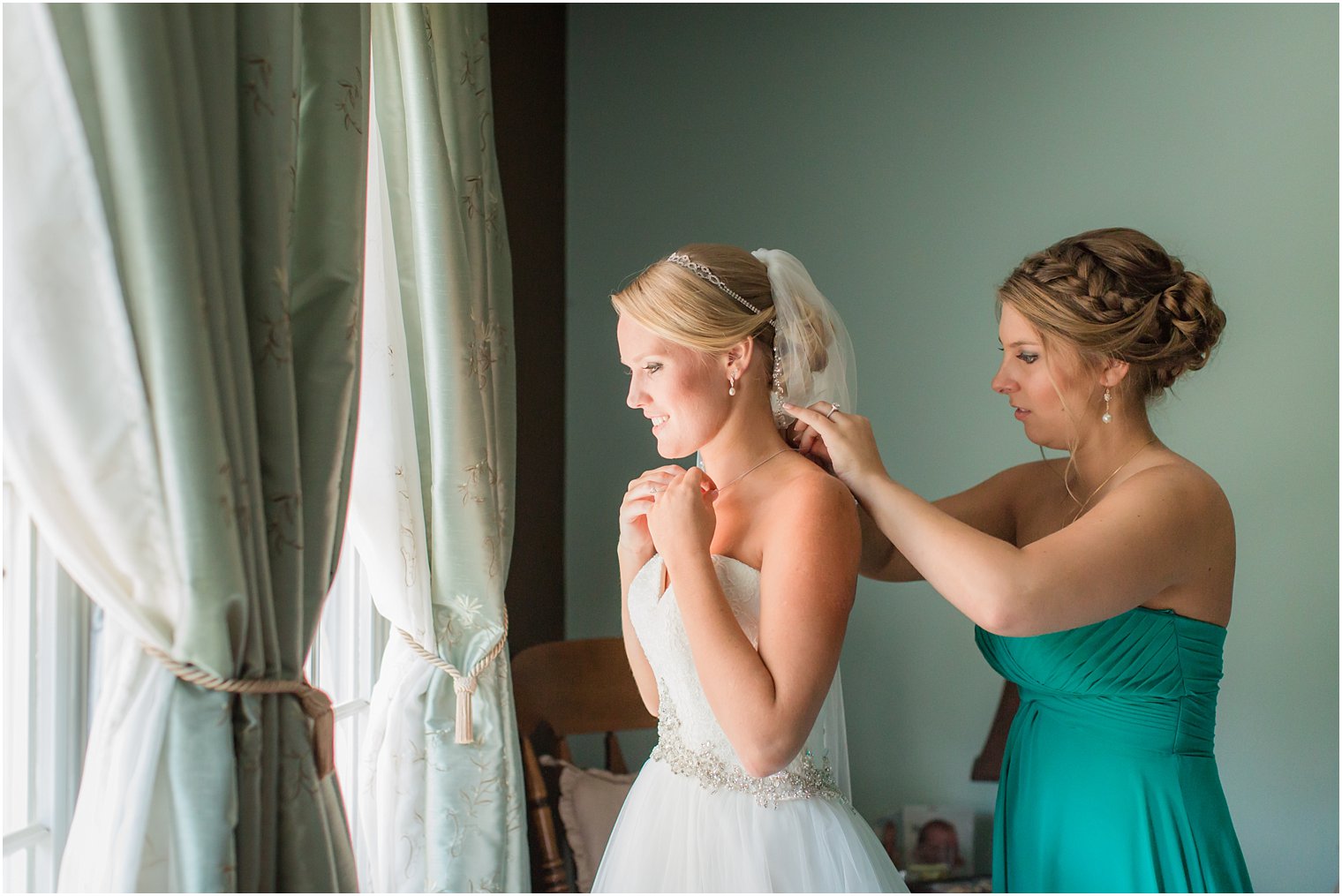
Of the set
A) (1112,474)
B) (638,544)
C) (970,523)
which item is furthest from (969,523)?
(638,544)

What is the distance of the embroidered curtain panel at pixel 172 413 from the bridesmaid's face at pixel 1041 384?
116cm

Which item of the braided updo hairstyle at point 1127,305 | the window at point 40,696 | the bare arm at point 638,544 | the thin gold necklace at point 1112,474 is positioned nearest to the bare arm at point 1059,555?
the thin gold necklace at point 1112,474

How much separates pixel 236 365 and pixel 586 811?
1.69m

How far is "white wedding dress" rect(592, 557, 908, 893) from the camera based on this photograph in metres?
1.46

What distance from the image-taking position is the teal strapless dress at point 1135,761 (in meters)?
1.58

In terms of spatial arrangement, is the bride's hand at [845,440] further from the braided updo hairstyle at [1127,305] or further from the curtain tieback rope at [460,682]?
the curtain tieback rope at [460,682]

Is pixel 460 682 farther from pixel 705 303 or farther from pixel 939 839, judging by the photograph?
pixel 939 839

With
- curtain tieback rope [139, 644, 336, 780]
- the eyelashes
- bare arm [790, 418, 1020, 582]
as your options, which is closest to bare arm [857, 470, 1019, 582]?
bare arm [790, 418, 1020, 582]

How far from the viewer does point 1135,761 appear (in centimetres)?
160

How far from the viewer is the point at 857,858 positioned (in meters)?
1.47

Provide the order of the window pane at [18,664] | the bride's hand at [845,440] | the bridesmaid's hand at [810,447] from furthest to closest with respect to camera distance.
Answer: the bridesmaid's hand at [810,447] < the bride's hand at [845,440] < the window pane at [18,664]

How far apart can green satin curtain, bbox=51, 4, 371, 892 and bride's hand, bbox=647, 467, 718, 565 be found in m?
0.45

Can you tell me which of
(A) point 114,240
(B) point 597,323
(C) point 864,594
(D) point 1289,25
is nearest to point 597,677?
(C) point 864,594

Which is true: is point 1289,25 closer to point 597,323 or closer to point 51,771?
point 597,323
